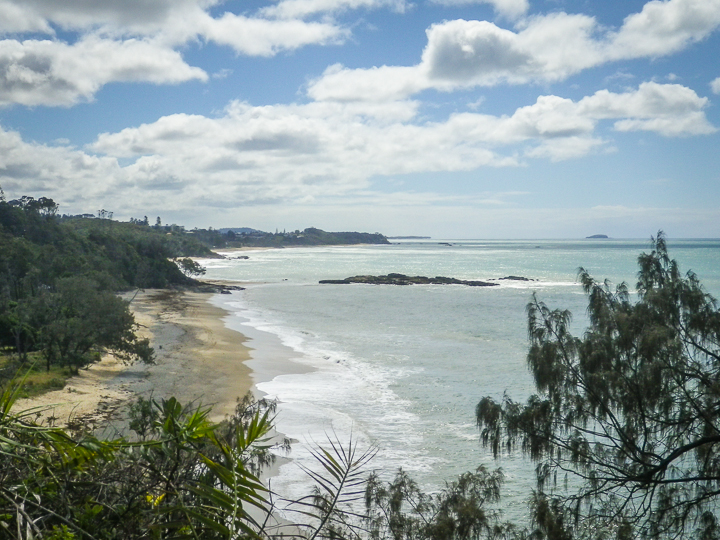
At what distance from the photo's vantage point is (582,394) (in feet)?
35.8

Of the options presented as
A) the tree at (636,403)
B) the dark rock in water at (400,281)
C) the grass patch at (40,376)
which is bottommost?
the grass patch at (40,376)

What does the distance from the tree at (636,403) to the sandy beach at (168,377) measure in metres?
6.30

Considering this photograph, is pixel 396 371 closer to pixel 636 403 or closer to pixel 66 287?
pixel 66 287

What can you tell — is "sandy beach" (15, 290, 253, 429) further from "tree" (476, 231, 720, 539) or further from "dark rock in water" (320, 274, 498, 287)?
"dark rock in water" (320, 274, 498, 287)


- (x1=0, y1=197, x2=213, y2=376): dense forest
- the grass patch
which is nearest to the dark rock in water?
(x1=0, y1=197, x2=213, y2=376): dense forest

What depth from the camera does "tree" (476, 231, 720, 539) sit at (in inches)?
369

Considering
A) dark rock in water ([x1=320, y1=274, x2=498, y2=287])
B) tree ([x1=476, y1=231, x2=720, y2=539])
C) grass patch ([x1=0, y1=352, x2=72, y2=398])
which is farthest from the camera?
dark rock in water ([x1=320, y1=274, x2=498, y2=287])

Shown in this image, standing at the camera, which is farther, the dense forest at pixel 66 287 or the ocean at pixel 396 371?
the dense forest at pixel 66 287

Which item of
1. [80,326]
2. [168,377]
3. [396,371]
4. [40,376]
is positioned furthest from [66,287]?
[396,371]

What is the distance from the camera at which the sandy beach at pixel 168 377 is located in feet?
65.7

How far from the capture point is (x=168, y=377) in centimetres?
2609

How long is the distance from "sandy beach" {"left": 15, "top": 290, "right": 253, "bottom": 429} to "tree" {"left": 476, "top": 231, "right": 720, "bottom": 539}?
20.7 ft

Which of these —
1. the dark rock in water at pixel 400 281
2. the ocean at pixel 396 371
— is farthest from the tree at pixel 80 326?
the dark rock in water at pixel 400 281

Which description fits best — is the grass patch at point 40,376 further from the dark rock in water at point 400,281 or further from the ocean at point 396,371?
the dark rock in water at point 400,281
